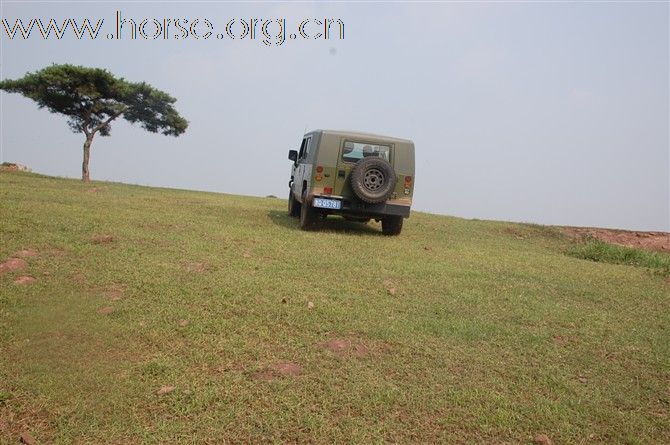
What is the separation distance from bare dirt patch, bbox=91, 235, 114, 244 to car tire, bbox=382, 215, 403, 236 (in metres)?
5.15

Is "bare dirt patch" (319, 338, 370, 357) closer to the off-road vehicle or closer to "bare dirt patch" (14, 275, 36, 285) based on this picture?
"bare dirt patch" (14, 275, 36, 285)

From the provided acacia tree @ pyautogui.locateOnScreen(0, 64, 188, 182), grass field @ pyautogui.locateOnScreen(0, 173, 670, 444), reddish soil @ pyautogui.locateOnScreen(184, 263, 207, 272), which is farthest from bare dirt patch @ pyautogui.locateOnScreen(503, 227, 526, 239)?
acacia tree @ pyautogui.locateOnScreen(0, 64, 188, 182)

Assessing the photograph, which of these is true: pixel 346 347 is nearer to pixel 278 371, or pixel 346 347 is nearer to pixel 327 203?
pixel 278 371

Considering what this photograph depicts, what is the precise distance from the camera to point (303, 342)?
4656 mm

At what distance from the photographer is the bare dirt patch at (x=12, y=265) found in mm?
5887

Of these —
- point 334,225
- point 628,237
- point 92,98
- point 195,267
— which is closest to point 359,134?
point 334,225

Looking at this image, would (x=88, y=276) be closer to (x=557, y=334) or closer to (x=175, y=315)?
(x=175, y=315)

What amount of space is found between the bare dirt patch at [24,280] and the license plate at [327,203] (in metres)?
5.16

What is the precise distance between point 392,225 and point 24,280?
6775 millimetres

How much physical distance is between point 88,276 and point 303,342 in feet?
8.96

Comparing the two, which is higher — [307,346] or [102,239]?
[102,239]

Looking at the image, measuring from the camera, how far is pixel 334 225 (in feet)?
38.6

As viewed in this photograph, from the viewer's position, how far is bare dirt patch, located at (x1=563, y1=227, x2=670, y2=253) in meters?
14.5

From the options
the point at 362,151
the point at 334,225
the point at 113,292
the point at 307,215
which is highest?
the point at 362,151
